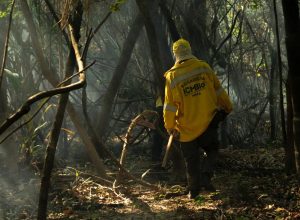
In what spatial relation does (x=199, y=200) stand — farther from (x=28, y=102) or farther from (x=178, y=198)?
(x=28, y=102)

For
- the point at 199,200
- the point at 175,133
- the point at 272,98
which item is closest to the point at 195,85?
A: the point at 175,133

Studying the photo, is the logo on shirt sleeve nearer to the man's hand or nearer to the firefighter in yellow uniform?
the firefighter in yellow uniform

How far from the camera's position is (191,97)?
510cm

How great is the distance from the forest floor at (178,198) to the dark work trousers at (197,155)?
0.16m

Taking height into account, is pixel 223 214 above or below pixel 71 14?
below

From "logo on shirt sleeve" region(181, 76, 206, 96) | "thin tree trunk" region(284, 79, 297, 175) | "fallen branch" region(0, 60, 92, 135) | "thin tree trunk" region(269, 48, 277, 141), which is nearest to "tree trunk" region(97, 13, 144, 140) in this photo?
"thin tree trunk" region(269, 48, 277, 141)

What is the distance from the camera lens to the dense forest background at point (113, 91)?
437cm

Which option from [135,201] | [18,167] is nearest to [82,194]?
[135,201]

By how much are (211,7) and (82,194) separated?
4.99 m

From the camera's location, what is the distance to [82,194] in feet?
17.9

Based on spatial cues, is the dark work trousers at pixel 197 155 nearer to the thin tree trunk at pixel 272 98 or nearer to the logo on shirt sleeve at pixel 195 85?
the logo on shirt sleeve at pixel 195 85

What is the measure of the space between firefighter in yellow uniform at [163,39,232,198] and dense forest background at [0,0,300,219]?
2.08 feet

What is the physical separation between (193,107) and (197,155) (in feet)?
1.84

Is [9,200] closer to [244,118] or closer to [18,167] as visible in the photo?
[18,167]
